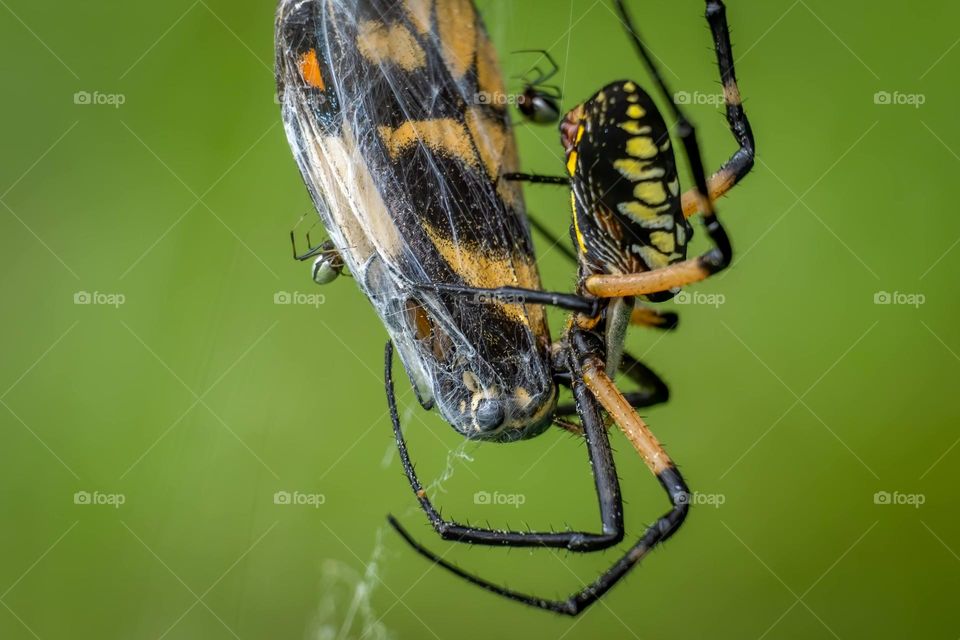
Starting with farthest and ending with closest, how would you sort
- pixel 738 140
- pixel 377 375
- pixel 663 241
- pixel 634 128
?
pixel 377 375, pixel 738 140, pixel 663 241, pixel 634 128

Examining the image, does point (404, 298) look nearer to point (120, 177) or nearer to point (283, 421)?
point (283, 421)

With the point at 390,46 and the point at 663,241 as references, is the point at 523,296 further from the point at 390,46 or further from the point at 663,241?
the point at 390,46

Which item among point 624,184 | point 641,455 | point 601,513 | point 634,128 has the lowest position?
point 601,513

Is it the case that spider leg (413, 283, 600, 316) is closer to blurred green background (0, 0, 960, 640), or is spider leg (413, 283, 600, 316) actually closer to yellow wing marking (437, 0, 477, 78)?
yellow wing marking (437, 0, 477, 78)

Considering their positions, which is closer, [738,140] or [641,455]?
[738,140]

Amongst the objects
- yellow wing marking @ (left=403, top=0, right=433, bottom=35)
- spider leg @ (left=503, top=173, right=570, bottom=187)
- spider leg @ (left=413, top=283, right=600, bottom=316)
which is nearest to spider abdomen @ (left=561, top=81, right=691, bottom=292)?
spider leg @ (left=413, top=283, right=600, bottom=316)

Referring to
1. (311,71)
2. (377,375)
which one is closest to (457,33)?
(311,71)

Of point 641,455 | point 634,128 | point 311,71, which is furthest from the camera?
point 641,455
